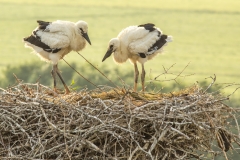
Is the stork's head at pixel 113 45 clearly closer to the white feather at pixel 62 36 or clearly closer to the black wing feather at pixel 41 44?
the white feather at pixel 62 36

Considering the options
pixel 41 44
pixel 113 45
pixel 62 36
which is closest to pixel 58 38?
pixel 62 36

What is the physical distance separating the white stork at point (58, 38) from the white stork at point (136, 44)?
32cm

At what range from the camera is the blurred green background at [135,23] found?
2450 centimetres

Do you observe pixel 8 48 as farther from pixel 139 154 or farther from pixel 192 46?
pixel 139 154

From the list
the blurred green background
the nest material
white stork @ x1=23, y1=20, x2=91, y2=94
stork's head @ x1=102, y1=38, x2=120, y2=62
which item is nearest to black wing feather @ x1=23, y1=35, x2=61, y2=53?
white stork @ x1=23, y1=20, x2=91, y2=94

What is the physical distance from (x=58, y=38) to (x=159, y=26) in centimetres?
2050

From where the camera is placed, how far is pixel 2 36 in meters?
25.3

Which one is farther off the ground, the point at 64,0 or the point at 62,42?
the point at 62,42

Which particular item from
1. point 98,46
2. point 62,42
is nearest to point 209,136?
point 62,42

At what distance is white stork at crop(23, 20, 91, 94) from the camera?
8.73 meters

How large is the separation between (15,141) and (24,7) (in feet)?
84.5

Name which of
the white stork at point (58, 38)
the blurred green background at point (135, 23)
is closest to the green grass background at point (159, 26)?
the blurred green background at point (135, 23)

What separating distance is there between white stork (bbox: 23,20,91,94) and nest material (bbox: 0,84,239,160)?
1435mm

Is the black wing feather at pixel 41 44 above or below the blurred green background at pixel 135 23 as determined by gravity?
above
